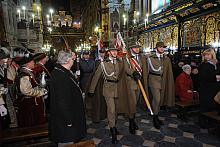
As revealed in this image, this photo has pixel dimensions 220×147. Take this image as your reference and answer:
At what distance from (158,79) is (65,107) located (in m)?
3.17

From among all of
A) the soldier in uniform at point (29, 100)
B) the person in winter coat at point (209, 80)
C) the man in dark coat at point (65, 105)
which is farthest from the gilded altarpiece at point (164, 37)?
the man in dark coat at point (65, 105)

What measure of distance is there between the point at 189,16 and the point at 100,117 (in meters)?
6.66

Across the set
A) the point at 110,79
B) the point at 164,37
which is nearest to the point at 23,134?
the point at 110,79

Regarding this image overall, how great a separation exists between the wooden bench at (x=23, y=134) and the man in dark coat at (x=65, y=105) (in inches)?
30.0

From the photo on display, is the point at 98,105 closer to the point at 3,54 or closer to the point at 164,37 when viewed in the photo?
the point at 3,54

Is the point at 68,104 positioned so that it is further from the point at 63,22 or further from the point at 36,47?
the point at 63,22

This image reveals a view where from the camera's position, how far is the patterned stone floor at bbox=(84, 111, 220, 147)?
12.3ft

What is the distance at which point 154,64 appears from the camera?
4.74 metres

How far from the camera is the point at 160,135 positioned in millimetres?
4129

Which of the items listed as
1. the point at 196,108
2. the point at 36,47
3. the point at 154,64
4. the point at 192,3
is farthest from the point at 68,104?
the point at 36,47

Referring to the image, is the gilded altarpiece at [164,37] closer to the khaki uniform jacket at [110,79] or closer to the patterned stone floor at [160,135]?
the patterned stone floor at [160,135]

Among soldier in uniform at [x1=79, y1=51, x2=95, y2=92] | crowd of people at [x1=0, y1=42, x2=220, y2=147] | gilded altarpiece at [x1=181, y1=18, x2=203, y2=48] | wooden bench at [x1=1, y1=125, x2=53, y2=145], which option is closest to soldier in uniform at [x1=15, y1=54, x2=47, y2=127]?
crowd of people at [x1=0, y1=42, x2=220, y2=147]

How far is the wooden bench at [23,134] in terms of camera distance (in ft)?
9.70

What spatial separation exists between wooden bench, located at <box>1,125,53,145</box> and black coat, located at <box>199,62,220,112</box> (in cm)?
405
